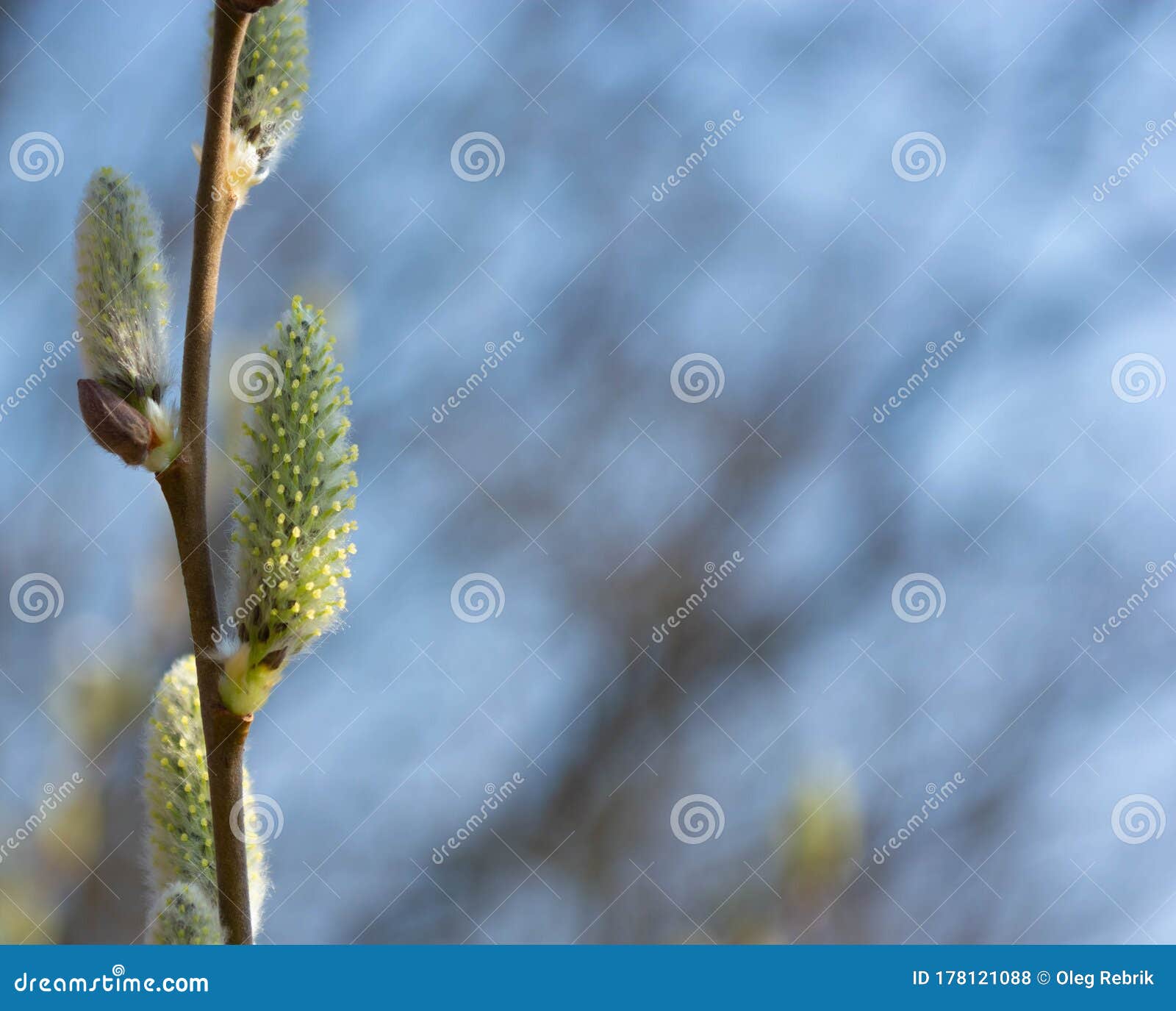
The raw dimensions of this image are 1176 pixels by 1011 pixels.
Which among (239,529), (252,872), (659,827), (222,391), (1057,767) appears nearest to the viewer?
(239,529)

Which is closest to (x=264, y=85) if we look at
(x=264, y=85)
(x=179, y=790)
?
(x=264, y=85)

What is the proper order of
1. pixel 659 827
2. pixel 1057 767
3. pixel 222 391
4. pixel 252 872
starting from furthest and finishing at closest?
pixel 1057 767 < pixel 659 827 < pixel 222 391 < pixel 252 872

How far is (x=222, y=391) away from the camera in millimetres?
2082

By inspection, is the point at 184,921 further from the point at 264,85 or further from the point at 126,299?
the point at 264,85

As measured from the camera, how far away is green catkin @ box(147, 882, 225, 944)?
2.14ft

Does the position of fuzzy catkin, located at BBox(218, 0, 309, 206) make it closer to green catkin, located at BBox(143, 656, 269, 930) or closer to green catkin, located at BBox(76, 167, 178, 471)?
green catkin, located at BBox(76, 167, 178, 471)

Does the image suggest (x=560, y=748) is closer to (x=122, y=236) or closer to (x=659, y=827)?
(x=659, y=827)

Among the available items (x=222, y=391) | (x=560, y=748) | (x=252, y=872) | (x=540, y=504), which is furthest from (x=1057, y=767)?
(x=252, y=872)

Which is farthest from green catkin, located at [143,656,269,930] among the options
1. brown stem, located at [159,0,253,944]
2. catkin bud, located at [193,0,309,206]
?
catkin bud, located at [193,0,309,206]

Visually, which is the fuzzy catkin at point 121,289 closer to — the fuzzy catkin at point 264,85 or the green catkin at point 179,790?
the fuzzy catkin at point 264,85

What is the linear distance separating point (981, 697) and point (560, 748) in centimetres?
125

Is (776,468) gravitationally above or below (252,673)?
above

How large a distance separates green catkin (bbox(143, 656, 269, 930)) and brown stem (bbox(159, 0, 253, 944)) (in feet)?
0.18

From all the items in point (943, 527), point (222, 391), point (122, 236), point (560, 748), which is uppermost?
point (943, 527)
